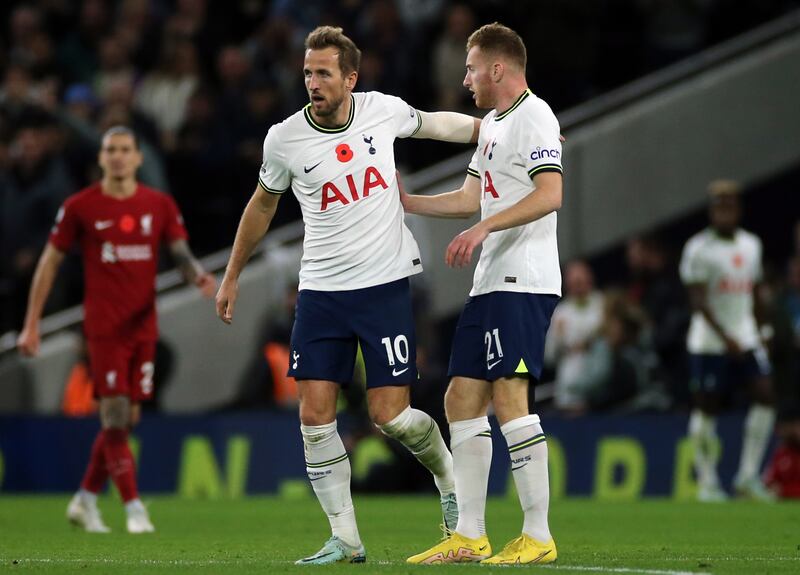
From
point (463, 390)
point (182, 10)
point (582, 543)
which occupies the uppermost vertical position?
point (182, 10)

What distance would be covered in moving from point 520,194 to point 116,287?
145 inches

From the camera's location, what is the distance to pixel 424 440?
7590 mm

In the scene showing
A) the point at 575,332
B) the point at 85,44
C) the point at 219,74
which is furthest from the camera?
the point at 85,44

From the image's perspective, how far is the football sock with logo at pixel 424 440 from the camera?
7.43 m

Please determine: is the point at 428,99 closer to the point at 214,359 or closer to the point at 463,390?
the point at 214,359

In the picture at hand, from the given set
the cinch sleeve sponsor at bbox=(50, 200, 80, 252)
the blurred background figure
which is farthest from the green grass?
the cinch sleeve sponsor at bbox=(50, 200, 80, 252)

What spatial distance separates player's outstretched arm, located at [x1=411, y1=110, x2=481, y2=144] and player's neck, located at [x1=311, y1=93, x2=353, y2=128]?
517mm

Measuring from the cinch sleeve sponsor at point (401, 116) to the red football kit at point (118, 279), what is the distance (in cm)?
303

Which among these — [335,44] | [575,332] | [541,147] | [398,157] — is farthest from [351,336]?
[398,157]

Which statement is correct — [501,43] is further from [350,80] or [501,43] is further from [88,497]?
[88,497]

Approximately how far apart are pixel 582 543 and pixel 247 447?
602 cm

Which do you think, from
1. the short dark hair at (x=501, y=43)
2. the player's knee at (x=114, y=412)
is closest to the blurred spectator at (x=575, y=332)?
the player's knee at (x=114, y=412)

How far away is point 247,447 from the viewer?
1429cm

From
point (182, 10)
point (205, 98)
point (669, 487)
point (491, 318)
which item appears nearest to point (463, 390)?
point (491, 318)
